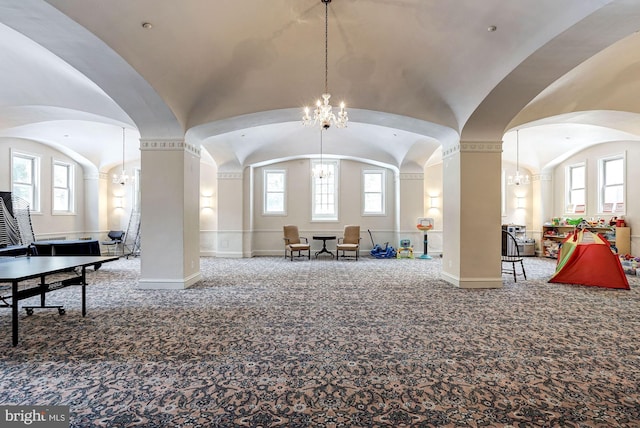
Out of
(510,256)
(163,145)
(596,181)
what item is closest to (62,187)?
(163,145)

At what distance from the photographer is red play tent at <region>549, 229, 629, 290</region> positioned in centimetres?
623

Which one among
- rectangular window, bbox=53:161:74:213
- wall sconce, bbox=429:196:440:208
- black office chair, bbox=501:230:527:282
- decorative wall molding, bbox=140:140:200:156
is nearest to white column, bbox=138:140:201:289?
decorative wall molding, bbox=140:140:200:156

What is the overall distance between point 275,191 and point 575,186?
10.3 meters

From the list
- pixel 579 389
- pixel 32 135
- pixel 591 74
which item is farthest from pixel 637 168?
pixel 32 135

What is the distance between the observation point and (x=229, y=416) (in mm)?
2158

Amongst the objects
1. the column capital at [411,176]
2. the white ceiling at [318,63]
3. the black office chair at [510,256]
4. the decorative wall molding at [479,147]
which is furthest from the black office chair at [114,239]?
the black office chair at [510,256]

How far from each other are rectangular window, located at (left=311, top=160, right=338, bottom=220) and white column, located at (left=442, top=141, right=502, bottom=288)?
6.03 metres

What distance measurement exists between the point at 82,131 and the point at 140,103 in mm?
5479

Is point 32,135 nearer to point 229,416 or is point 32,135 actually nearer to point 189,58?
point 189,58

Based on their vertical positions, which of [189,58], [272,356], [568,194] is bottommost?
[272,356]

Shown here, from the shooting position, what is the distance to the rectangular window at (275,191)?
11953 mm

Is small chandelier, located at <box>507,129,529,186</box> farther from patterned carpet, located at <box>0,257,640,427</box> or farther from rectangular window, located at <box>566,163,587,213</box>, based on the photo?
patterned carpet, located at <box>0,257,640,427</box>

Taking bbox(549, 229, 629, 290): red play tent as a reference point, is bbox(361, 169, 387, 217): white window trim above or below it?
above
